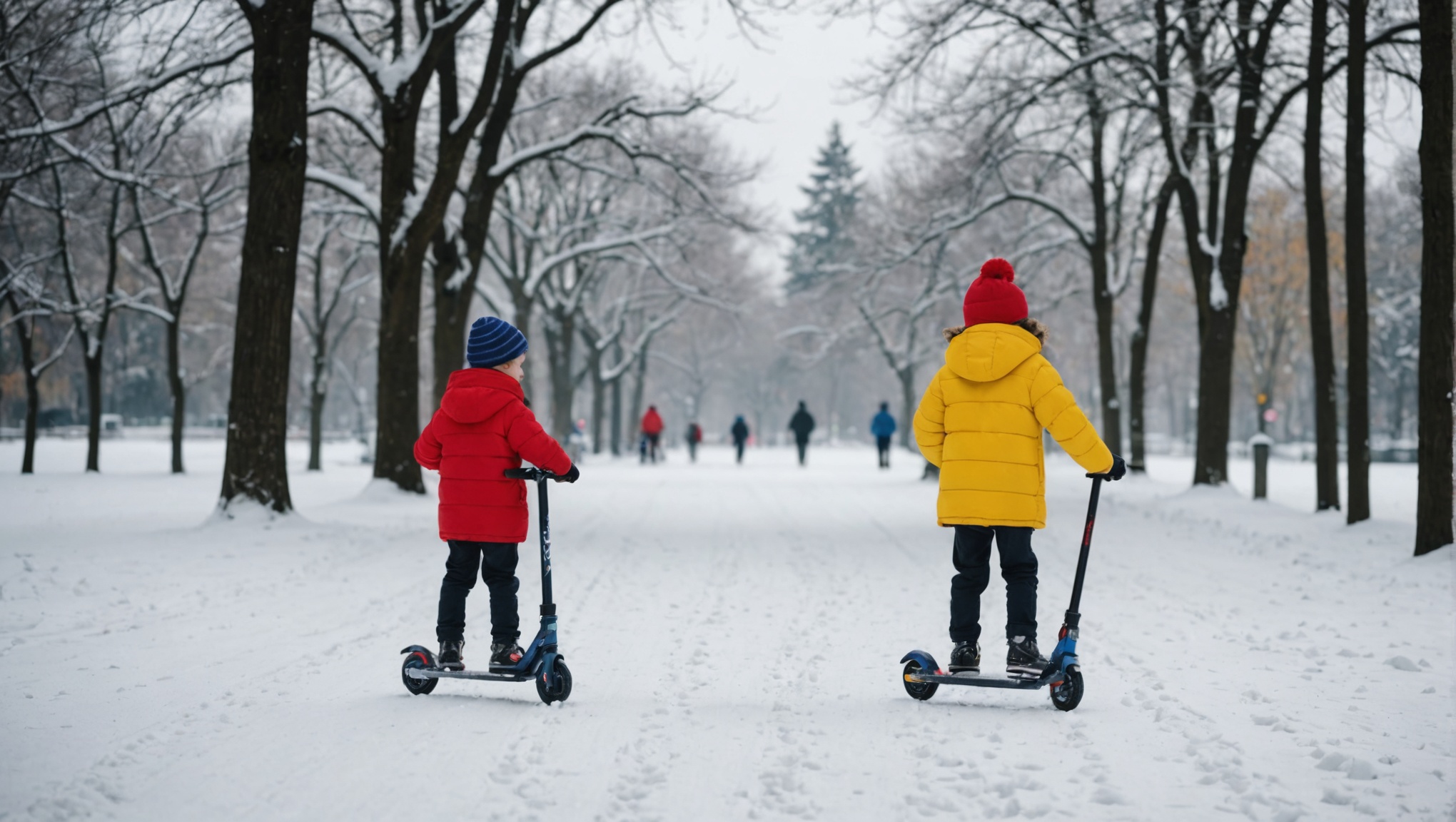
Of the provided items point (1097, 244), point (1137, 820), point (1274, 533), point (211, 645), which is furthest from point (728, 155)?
point (1137, 820)

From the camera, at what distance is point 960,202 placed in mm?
25312

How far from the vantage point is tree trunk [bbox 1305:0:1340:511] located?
531 inches

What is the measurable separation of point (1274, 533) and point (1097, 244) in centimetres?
1120

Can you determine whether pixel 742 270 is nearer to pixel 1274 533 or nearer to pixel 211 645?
pixel 1274 533

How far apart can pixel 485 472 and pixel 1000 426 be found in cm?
234

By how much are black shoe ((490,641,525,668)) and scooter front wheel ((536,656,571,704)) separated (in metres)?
0.19

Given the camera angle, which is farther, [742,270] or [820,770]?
[742,270]

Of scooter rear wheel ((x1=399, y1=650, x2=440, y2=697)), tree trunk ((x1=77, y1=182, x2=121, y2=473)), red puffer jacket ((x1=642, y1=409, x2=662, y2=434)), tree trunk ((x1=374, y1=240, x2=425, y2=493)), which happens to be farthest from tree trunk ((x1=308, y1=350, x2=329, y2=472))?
scooter rear wheel ((x1=399, y1=650, x2=440, y2=697))

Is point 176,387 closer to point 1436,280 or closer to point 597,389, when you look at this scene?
point 597,389

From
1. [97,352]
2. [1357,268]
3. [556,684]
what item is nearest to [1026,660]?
[556,684]

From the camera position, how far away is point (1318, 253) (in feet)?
44.5

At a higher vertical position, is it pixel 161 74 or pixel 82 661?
pixel 161 74

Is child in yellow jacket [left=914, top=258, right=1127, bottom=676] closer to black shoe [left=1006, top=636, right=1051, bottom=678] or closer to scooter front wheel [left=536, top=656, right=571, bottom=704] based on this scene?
black shoe [left=1006, top=636, right=1051, bottom=678]

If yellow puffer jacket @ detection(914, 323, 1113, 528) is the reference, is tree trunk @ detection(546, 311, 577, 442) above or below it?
above
